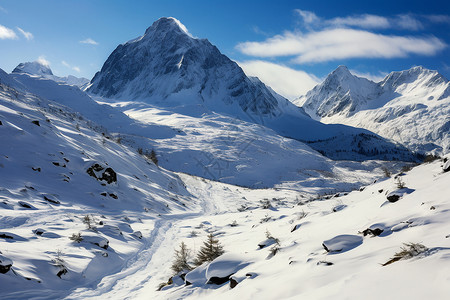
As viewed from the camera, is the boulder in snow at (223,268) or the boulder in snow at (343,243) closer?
the boulder in snow at (343,243)

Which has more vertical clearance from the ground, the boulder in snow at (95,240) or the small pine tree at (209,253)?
the small pine tree at (209,253)

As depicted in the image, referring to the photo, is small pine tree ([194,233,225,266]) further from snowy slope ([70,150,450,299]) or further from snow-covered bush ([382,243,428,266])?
snow-covered bush ([382,243,428,266])

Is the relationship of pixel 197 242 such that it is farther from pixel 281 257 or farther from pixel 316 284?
pixel 316 284

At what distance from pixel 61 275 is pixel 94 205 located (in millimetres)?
11187

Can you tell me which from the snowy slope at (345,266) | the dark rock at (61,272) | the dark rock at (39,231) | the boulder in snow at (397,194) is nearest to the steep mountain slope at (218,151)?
the boulder in snow at (397,194)

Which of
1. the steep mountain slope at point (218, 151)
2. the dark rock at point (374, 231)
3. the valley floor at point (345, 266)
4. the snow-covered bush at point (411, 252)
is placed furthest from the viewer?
the steep mountain slope at point (218, 151)

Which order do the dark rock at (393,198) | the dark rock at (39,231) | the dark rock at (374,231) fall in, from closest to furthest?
the dark rock at (374,231)
the dark rock at (393,198)
the dark rock at (39,231)

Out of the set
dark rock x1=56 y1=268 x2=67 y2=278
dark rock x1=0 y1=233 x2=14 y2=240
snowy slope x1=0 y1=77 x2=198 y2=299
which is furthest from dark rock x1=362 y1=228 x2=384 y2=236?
dark rock x1=0 y1=233 x2=14 y2=240

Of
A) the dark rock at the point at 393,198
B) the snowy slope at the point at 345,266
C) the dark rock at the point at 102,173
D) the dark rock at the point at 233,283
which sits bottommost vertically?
the dark rock at the point at 233,283

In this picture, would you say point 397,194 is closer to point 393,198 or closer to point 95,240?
point 393,198

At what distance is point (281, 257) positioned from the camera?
264 inches

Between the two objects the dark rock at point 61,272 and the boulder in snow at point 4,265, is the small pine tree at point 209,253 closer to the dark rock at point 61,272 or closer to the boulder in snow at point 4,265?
the dark rock at point 61,272

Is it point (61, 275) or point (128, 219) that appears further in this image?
point (128, 219)

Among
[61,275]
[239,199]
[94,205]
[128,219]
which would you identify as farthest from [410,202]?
[239,199]
